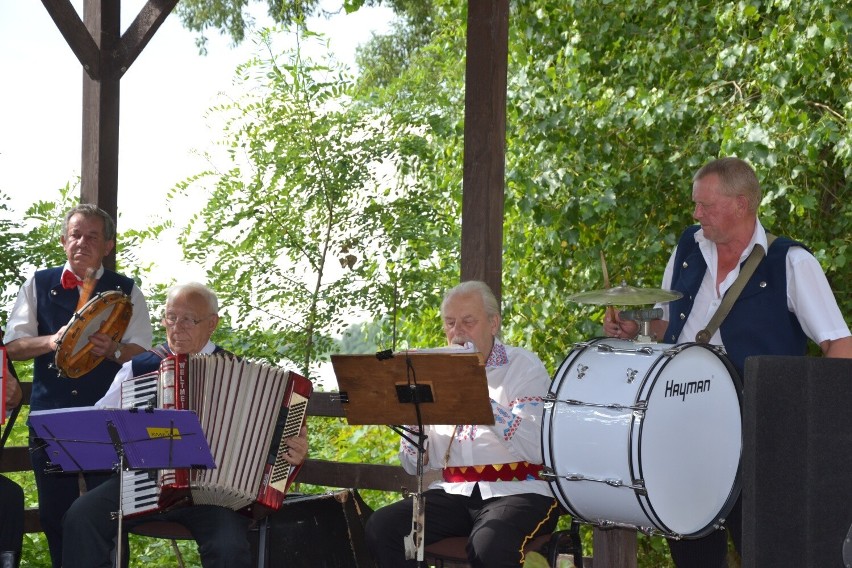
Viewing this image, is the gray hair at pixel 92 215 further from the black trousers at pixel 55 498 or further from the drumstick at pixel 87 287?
the black trousers at pixel 55 498

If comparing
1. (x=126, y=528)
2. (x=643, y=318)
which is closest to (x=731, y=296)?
(x=643, y=318)

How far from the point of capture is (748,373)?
1744mm

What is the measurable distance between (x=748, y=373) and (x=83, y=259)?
3267 mm

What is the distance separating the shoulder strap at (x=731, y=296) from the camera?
11.4 feet

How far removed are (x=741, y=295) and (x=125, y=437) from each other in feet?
6.56

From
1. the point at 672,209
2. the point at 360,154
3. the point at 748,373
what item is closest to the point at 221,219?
the point at 360,154

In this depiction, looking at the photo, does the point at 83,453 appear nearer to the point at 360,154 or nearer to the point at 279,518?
the point at 279,518

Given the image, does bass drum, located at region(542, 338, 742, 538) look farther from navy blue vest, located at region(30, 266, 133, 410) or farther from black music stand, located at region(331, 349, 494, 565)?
navy blue vest, located at region(30, 266, 133, 410)

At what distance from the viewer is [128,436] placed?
10.9 feet

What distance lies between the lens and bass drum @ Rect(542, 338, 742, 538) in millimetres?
3213

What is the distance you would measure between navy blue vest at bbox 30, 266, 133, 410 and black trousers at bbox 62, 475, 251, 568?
1.95 ft

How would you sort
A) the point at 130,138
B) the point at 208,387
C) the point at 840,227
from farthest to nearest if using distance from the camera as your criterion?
the point at 130,138
the point at 840,227
the point at 208,387

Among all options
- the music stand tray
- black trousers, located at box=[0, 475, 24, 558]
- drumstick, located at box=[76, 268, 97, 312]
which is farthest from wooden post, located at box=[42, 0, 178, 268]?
the music stand tray

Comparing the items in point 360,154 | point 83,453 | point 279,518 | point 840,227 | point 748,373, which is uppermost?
point 360,154
